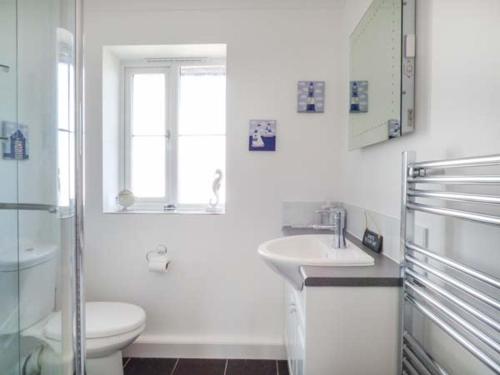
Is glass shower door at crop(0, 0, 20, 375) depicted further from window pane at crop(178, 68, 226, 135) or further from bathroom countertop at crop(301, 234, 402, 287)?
bathroom countertop at crop(301, 234, 402, 287)

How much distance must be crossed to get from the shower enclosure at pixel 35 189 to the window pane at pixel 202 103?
0.96 metres

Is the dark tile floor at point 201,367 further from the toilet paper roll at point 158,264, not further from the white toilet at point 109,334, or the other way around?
the toilet paper roll at point 158,264

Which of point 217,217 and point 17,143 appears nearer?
point 17,143

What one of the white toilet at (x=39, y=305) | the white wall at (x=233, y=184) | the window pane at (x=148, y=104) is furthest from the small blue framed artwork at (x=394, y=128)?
the window pane at (x=148, y=104)

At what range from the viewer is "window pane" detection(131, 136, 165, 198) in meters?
2.08

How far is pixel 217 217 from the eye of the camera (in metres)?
1.87

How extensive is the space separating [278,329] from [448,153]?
1.53 meters

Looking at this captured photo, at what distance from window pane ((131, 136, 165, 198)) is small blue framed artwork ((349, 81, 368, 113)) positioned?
1.34 meters

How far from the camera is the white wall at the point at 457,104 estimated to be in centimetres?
65

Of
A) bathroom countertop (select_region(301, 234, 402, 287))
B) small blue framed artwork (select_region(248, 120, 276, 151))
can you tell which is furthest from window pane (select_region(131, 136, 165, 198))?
bathroom countertop (select_region(301, 234, 402, 287))

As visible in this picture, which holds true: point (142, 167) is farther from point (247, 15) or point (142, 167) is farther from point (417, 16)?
point (417, 16)

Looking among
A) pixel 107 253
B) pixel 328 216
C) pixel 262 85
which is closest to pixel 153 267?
pixel 107 253

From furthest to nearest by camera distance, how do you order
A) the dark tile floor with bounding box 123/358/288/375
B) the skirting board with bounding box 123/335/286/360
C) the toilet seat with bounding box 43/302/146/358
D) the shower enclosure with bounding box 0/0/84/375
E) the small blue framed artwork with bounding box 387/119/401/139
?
the skirting board with bounding box 123/335/286/360, the dark tile floor with bounding box 123/358/288/375, the toilet seat with bounding box 43/302/146/358, the shower enclosure with bounding box 0/0/84/375, the small blue framed artwork with bounding box 387/119/401/139

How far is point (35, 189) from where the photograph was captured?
1.21 metres
